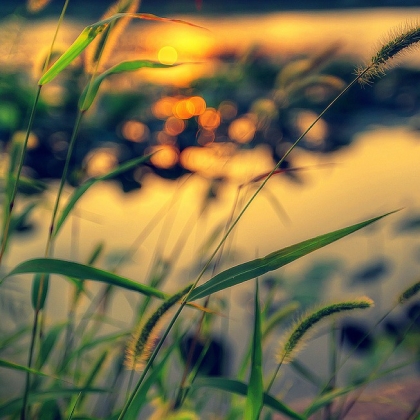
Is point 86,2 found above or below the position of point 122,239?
above

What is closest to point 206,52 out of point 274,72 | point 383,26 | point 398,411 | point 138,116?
point 274,72

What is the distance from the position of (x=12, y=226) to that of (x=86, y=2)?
5.17m

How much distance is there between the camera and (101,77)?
542 mm

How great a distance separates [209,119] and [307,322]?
2165 millimetres

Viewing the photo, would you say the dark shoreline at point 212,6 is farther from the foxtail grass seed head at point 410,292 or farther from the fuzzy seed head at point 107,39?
the foxtail grass seed head at point 410,292

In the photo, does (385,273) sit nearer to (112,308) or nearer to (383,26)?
(112,308)

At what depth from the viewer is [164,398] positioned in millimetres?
840

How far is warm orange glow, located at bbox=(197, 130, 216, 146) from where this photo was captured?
2.59 metres

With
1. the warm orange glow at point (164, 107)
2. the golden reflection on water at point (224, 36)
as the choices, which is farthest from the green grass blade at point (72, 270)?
the golden reflection on water at point (224, 36)

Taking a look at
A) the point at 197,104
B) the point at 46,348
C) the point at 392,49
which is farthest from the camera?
the point at 197,104

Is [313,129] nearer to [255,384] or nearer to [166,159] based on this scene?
[166,159]

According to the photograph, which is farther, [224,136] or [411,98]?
[411,98]

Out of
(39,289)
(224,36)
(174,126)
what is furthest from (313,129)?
(39,289)

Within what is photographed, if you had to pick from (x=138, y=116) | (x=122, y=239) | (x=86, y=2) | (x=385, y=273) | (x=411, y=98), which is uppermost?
(x=86, y=2)
